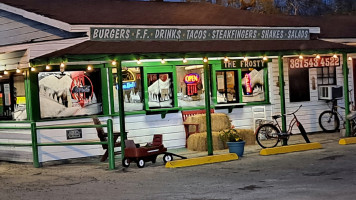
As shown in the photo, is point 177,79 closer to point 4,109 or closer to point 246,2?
point 4,109

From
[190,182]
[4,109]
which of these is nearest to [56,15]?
[4,109]

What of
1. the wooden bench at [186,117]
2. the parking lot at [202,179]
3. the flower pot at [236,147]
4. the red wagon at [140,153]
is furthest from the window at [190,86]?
the red wagon at [140,153]

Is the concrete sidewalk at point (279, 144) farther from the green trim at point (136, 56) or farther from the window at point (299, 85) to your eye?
the green trim at point (136, 56)

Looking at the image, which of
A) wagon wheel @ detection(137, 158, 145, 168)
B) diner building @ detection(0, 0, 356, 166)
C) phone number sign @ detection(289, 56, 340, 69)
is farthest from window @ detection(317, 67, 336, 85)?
wagon wheel @ detection(137, 158, 145, 168)

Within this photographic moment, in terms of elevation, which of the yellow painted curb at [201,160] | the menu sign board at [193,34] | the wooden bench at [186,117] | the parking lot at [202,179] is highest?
the menu sign board at [193,34]

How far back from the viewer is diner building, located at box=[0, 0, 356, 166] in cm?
1466

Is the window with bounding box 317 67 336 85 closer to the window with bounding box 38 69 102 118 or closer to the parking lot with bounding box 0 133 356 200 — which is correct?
the parking lot with bounding box 0 133 356 200

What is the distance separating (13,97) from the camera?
16406 millimetres

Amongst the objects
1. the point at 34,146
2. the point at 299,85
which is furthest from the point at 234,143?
the point at 299,85

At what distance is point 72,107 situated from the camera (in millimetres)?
15945

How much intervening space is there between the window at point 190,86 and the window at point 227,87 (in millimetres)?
633

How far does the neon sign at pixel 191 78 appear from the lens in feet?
58.1

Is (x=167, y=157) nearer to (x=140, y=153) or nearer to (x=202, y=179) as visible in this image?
(x=140, y=153)

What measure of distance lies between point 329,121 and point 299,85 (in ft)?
5.18
